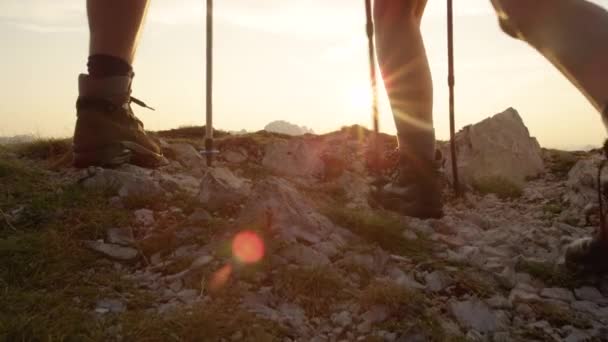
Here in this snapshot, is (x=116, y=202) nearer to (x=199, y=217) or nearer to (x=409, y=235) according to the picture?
(x=199, y=217)

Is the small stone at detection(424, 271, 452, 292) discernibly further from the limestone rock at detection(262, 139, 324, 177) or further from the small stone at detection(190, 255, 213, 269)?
the limestone rock at detection(262, 139, 324, 177)

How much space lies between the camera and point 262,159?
24.1 feet

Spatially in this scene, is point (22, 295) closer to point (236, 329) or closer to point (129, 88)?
point (236, 329)

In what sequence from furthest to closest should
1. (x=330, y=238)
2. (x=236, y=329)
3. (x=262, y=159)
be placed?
(x=262, y=159)
(x=330, y=238)
(x=236, y=329)

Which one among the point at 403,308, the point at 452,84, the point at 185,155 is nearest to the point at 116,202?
the point at 185,155

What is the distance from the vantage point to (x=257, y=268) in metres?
3.14

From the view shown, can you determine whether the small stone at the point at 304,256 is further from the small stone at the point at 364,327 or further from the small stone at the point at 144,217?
the small stone at the point at 144,217

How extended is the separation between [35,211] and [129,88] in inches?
56.5

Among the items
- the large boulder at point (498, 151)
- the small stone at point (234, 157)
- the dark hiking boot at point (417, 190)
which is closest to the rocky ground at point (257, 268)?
the dark hiking boot at point (417, 190)

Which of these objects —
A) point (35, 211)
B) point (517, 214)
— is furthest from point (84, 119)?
point (517, 214)

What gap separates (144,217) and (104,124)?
106cm

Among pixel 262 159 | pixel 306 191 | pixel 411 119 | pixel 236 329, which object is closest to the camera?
pixel 236 329

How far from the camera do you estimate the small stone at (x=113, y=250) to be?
132 inches

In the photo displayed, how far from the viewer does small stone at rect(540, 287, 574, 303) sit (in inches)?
128
